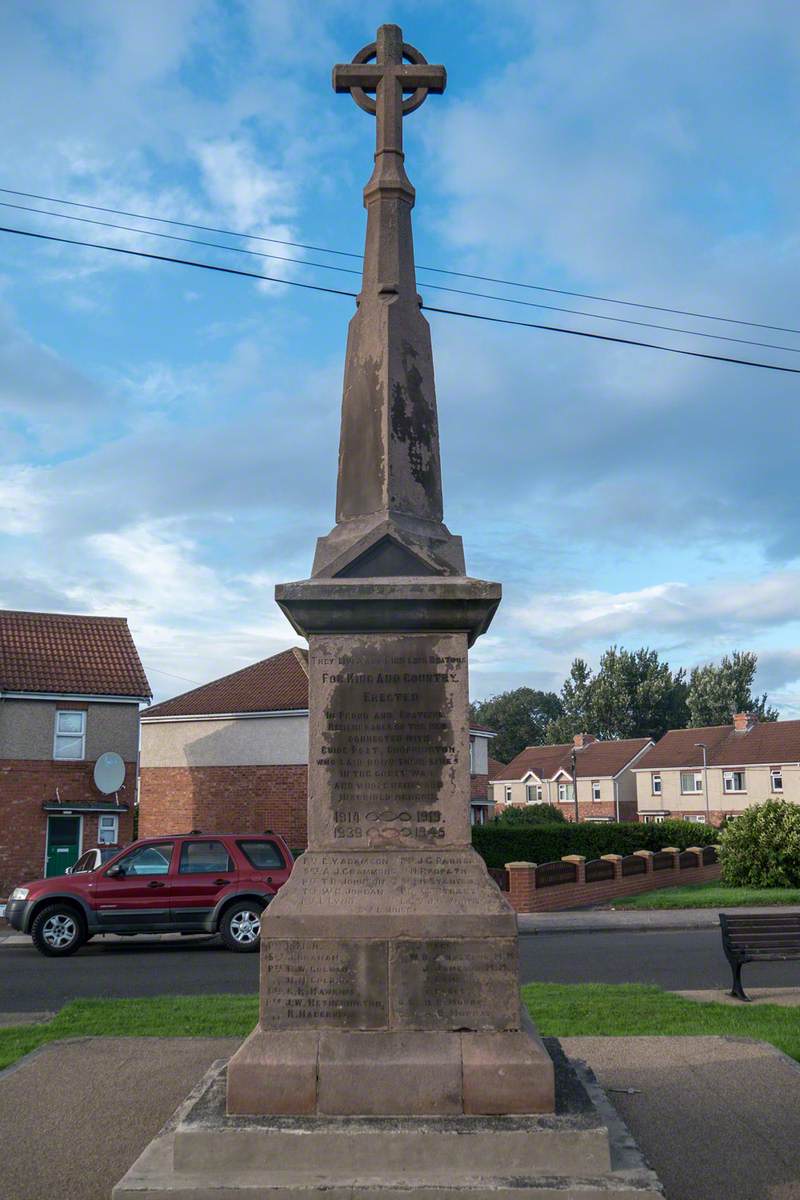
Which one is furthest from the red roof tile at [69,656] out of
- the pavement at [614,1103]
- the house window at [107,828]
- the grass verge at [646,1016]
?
the pavement at [614,1103]

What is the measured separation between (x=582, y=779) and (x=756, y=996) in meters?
61.1

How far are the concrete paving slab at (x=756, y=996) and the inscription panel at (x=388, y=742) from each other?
6.30 metres

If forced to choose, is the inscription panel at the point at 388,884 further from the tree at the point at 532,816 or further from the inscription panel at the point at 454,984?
the tree at the point at 532,816

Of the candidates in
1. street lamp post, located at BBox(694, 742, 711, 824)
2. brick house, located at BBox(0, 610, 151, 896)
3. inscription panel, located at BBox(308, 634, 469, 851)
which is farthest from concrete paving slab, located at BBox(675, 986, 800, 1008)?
street lamp post, located at BBox(694, 742, 711, 824)

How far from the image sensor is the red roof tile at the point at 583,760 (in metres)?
70.1

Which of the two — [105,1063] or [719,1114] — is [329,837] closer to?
[719,1114]

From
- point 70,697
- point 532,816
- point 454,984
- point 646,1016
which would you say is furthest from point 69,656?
point 454,984

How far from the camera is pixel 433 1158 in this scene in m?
4.46

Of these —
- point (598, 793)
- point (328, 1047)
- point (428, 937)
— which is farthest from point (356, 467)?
point (598, 793)

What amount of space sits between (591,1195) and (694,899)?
19059 mm

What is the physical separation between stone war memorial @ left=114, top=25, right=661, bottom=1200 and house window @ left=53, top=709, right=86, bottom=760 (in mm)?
21500

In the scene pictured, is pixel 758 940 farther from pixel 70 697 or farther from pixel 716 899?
pixel 70 697

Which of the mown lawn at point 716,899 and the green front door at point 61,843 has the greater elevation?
the green front door at point 61,843

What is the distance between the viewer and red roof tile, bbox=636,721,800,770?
58875 mm
